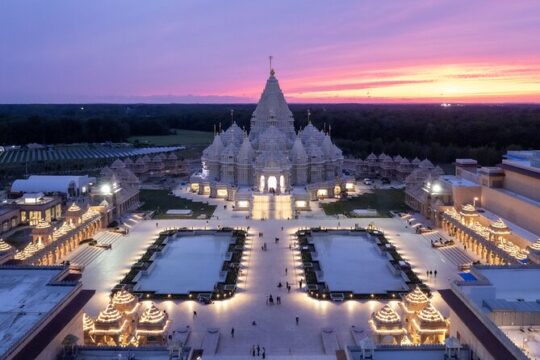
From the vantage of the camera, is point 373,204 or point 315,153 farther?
point 315,153

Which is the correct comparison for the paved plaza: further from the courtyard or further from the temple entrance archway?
the temple entrance archway

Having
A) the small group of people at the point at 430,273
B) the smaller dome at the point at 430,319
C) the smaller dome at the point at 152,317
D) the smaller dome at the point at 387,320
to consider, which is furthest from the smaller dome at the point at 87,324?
the small group of people at the point at 430,273

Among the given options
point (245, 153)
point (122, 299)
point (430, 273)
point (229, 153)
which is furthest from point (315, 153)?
point (122, 299)

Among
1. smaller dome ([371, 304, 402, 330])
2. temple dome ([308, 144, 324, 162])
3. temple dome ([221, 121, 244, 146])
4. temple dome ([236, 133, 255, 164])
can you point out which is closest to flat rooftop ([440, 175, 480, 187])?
temple dome ([308, 144, 324, 162])

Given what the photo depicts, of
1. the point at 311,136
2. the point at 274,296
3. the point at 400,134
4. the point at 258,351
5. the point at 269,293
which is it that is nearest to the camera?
the point at 258,351

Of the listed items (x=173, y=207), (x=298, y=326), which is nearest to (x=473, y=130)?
(x=173, y=207)

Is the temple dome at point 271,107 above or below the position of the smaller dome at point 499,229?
above

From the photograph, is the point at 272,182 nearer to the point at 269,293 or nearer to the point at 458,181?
the point at 458,181

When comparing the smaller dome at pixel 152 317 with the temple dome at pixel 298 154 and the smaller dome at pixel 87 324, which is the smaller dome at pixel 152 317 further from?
the temple dome at pixel 298 154
